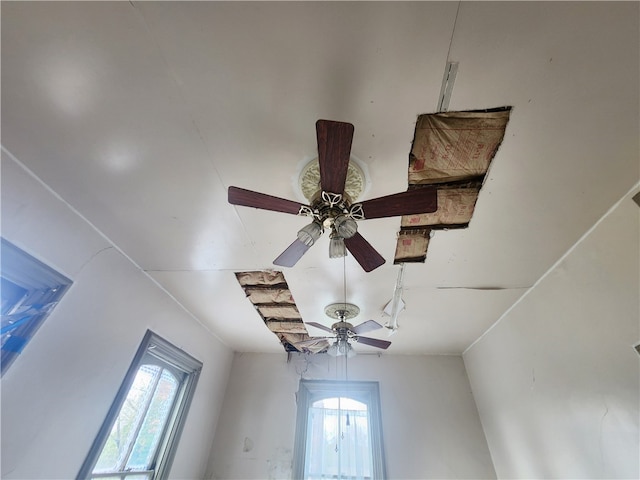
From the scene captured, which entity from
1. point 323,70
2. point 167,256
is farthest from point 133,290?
point 323,70

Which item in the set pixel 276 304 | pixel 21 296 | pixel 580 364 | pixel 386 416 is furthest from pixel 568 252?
pixel 21 296

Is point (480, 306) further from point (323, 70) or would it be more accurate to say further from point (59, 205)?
point (59, 205)

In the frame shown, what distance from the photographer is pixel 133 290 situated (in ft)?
7.21

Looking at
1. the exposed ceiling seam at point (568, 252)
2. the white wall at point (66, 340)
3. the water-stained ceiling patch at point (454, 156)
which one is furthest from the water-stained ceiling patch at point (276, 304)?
the exposed ceiling seam at point (568, 252)

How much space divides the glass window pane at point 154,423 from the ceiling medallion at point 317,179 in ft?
8.12

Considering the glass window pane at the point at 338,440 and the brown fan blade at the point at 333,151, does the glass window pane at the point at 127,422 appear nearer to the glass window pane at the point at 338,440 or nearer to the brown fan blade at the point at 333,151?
the glass window pane at the point at 338,440

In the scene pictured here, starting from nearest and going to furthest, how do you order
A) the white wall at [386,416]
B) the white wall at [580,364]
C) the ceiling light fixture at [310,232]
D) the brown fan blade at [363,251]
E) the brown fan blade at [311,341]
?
the ceiling light fixture at [310,232]
the brown fan blade at [363,251]
the white wall at [580,364]
the brown fan blade at [311,341]
the white wall at [386,416]

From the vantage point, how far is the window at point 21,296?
4.71ft

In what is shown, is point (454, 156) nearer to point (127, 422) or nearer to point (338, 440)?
point (127, 422)

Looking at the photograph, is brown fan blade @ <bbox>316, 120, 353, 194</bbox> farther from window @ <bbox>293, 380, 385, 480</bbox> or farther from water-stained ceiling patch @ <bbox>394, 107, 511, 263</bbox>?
window @ <bbox>293, 380, 385, 480</bbox>

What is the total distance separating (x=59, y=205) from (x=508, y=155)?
2.41 m

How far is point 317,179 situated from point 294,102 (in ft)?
1.20

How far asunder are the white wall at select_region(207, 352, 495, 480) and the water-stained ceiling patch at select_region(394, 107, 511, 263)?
2733 millimetres

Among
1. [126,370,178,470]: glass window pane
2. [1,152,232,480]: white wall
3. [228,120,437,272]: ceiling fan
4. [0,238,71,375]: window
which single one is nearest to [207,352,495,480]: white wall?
[126,370,178,470]: glass window pane
